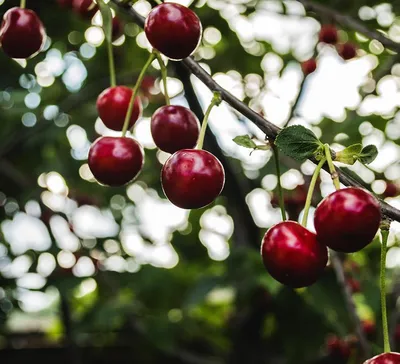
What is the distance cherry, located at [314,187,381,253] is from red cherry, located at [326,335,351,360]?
1728 millimetres

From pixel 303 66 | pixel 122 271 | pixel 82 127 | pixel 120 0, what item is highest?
pixel 120 0

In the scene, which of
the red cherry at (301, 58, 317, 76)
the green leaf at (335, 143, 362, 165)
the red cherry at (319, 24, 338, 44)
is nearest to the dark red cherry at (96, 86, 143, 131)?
the green leaf at (335, 143, 362, 165)

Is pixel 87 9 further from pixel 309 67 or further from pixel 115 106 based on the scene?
pixel 309 67

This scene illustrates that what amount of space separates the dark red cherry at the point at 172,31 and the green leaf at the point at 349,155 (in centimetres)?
28

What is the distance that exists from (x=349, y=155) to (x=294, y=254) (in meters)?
0.16

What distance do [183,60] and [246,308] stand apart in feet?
6.75

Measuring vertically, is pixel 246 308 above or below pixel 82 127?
below

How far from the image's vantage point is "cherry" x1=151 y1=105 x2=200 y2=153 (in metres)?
1.02

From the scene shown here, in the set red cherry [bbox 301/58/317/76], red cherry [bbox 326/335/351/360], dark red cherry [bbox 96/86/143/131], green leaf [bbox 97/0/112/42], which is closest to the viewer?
green leaf [bbox 97/0/112/42]

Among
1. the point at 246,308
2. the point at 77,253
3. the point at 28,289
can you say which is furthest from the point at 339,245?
the point at 77,253

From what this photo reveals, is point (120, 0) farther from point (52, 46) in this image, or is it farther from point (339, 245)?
point (52, 46)

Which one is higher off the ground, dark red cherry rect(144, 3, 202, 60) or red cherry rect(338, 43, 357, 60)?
dark red cherry rect(144, 3, 202, 60)

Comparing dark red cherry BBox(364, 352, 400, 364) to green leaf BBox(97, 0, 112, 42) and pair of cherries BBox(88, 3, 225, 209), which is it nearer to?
pair of cherries BBox(88, 3, 225, 209)

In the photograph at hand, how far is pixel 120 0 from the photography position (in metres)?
0.95
